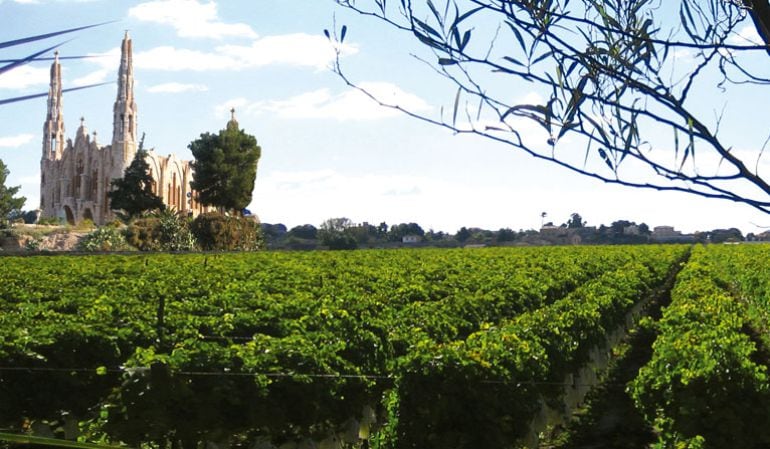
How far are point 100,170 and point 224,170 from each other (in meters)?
23.6

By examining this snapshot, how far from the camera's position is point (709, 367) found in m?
8.23

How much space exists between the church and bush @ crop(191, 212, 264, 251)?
2827cm

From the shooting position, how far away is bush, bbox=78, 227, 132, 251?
5628cm

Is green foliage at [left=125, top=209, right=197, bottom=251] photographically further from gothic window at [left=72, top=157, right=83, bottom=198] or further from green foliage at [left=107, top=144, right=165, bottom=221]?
gothic window at [left=72, top=157, right=83, bottom=198]

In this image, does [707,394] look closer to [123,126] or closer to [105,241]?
[105,241]

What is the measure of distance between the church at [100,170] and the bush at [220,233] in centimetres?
2827

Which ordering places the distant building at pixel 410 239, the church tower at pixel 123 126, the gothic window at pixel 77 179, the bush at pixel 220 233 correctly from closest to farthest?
the bush at pixel 220 233 < the church tower at pixel 123 126 < the gothic window at pixel 77 179 < the distant building at pixel 410 239

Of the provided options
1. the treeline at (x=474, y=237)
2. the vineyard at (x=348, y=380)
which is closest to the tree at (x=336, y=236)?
the treeline at (x=474, y=237)

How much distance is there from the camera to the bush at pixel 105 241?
56.3 m

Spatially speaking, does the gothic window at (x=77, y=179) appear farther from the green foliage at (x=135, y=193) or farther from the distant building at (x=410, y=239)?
the distant building at (x=410, y=239)

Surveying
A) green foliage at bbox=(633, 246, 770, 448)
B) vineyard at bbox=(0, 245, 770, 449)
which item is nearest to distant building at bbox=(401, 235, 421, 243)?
vineyard at bbox=(0, 245, 770, 449)

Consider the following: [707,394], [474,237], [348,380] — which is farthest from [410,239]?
[707,394]

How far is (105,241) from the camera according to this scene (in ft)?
186

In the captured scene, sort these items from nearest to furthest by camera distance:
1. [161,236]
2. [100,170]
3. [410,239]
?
[161,236] → [100,170] → [410,239]
